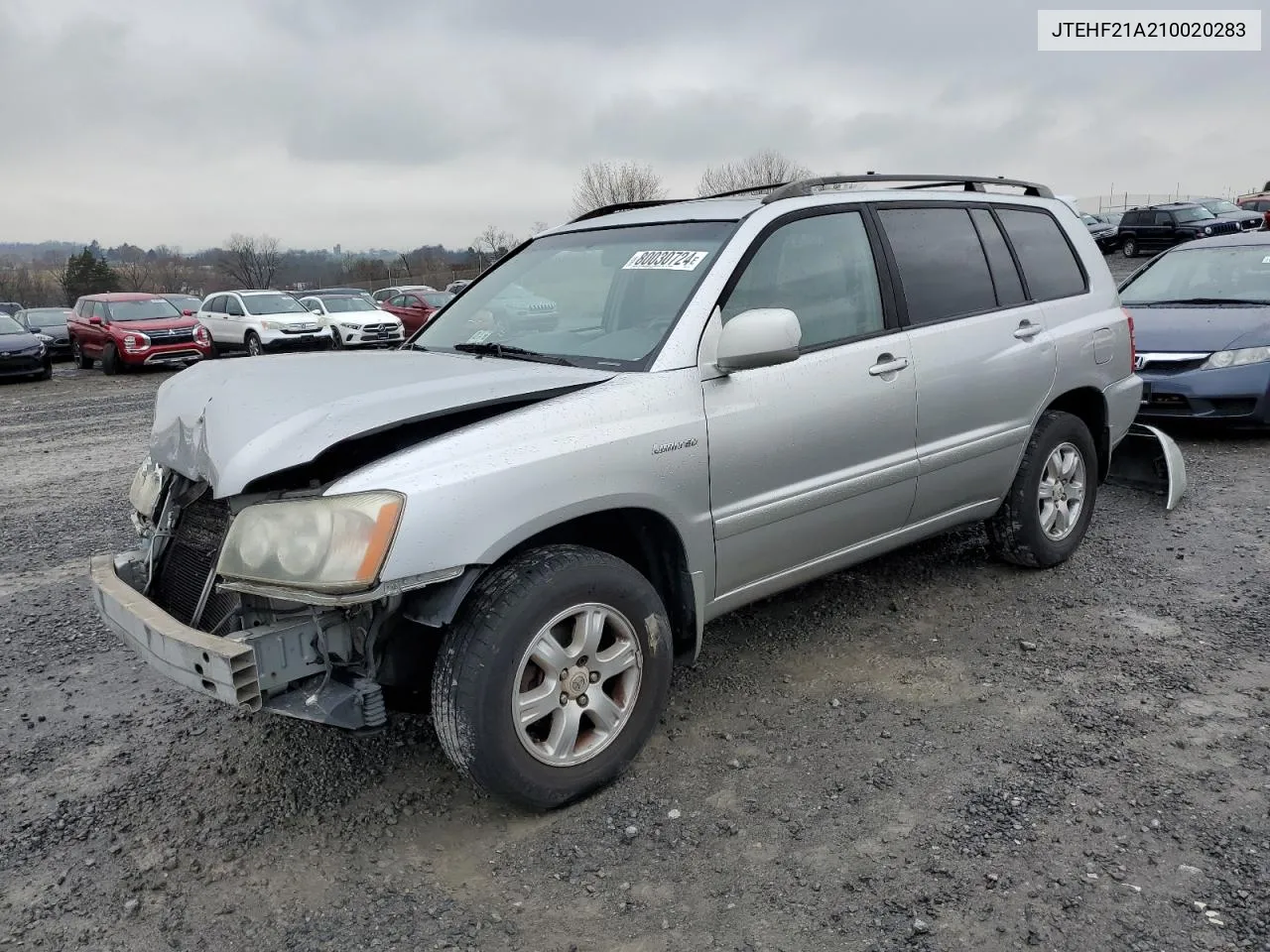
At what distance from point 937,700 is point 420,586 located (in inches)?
80.2

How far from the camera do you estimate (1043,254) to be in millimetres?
4684

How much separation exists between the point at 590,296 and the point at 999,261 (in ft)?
6.66

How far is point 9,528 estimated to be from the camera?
6551 millimetres

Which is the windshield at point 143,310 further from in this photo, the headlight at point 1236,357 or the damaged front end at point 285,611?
the damaged front end at point 285,611

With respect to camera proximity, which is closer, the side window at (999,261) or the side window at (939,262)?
the side window at (939,262)

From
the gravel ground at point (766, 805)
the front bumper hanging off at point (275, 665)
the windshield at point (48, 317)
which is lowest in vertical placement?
the gravel ground at point (766, 805)

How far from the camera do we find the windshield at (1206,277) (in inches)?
315

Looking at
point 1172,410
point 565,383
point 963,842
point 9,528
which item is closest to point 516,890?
point 963,842

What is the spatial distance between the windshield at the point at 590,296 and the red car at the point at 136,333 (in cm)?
1655

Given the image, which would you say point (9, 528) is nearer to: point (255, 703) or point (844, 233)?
point (255, 703)

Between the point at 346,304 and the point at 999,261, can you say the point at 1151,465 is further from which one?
the point at 346,304

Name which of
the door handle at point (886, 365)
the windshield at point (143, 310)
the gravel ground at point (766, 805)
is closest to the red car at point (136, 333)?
the windshield at point (143, 310)

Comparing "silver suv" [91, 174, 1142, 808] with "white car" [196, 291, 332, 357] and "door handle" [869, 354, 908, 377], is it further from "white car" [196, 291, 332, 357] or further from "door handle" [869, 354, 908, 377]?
"white car" [196, 291, 332, 357]

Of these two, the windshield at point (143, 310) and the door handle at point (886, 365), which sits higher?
the windshield at point (143, 310)
